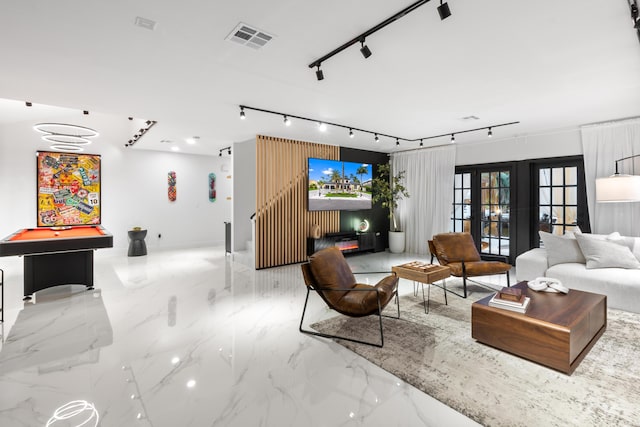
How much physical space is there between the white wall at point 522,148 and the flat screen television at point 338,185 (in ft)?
6.98

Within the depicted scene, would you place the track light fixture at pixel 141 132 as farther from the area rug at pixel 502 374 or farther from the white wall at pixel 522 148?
the white wall at pixel 522 148

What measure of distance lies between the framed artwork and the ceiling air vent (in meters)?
6.88

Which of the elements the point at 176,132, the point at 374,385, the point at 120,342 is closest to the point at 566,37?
the point at 374,385

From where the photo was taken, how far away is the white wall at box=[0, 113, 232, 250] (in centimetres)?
684

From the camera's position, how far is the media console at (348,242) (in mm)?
6883

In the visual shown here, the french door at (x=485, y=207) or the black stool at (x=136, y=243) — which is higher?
the french door at (x=485, y=207)

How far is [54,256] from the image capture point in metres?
4.60

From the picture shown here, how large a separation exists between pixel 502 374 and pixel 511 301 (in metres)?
0.64

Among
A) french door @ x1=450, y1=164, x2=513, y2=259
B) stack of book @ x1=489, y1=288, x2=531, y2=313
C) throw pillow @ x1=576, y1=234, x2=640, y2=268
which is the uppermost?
french door @ x1=450, y1=164, x2=513, y2=259

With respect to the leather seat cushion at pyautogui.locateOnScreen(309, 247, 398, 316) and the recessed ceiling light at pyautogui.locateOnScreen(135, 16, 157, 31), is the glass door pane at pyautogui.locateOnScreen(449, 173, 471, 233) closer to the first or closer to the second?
the leather seat cushion at pyautogui.locateOnScreen(309, 247, 398, 316)

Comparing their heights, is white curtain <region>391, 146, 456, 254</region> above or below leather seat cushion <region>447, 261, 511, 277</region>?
above

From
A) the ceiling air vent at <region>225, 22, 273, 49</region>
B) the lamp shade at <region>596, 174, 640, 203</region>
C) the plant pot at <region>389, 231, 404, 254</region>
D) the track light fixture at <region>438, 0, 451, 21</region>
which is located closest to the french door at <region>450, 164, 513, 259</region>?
the plant pot at <region>389, 231, 404, 254</region>

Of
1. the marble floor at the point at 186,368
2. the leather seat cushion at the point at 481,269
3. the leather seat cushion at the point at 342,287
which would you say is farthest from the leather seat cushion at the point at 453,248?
the leather seat cushion at the point at 342,287

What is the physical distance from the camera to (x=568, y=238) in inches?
182
